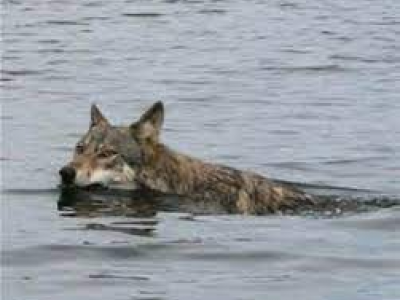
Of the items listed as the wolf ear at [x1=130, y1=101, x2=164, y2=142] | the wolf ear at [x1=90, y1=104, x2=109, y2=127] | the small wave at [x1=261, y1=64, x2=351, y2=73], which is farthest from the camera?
the small wave at [x1=261, y1=64, x2=351, y2=73]

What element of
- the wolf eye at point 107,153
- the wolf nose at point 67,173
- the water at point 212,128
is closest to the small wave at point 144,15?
the water at point 212,128

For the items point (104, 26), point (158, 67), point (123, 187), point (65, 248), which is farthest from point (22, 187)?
point (104, 26)

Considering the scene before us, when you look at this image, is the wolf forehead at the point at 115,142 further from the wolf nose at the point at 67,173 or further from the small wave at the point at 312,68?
the small wave at the point at 312,68

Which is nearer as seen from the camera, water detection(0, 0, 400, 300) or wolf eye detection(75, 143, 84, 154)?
water detection(0, 0, 400, 300)

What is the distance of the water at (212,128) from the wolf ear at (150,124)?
98cm

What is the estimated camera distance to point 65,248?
12367 mm

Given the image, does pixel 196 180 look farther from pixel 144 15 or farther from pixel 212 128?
pixel 144 15

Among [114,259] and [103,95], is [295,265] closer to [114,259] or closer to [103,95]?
[114,259]

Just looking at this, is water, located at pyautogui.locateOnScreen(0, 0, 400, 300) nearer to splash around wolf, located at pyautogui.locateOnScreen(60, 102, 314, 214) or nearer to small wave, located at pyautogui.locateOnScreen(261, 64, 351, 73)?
small wave, located at pyautogui.locateOnScreen(261, 64, 351, 73)

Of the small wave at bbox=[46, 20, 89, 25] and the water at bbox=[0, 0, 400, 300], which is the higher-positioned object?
the small wave at bbox=[46, 20, 89, 25]

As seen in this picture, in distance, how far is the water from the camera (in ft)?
38.2

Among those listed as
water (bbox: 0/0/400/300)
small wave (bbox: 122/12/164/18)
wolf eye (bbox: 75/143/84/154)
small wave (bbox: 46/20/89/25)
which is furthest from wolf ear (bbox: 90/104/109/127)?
small wave (bbox: 122/12/164/18)

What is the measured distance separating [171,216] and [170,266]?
2105 mm

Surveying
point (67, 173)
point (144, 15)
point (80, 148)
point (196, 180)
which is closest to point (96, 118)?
point (80, 148)
